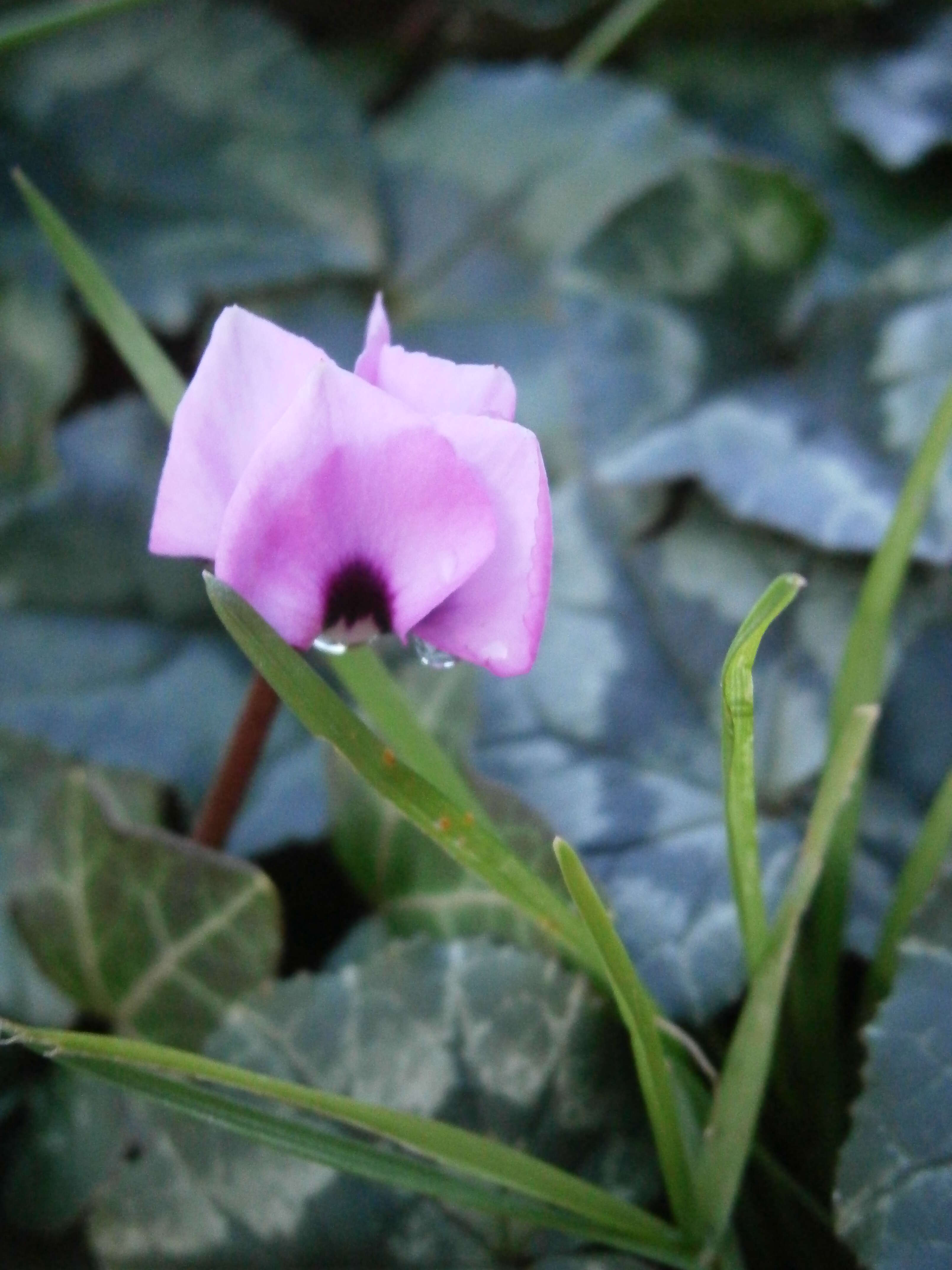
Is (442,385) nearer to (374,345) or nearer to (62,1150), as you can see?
(374,345)

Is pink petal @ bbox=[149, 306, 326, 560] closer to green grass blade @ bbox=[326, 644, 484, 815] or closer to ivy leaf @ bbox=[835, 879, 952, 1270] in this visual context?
green grass blade @ bbox=[326, 644, 484, 815]

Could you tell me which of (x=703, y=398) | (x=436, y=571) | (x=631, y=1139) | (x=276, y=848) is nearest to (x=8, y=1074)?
(x=276, y=848)

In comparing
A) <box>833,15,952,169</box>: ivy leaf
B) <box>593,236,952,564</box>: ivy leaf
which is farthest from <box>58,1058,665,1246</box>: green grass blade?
<box>833,15,952,169</box>: ivy leaf

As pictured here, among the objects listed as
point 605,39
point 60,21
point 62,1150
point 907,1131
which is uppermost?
point 60,21

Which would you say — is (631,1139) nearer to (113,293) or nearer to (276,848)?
(276,848)

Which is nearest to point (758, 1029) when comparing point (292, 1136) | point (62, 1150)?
point (292, 1136)

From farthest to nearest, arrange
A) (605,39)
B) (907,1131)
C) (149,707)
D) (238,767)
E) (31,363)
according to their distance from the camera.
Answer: (605,39) < (31,363) < (149,707) < (238,767) < (907,1131)

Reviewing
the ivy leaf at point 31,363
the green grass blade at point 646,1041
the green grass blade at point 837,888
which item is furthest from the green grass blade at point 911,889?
the ivy leaf at point 31,363
